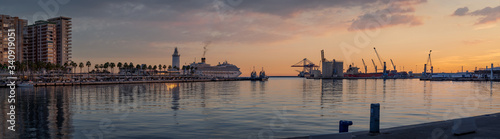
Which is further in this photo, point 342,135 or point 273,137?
point 273,137

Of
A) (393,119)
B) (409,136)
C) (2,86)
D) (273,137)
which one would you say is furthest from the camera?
(2,86)

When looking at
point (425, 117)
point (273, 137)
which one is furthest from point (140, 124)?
point (425, 117)

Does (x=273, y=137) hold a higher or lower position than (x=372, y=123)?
lower

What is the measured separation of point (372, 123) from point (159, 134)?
45.9 feet

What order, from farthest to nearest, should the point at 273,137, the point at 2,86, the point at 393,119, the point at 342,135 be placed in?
the point at 2,86 → the point at 393,119 → the point at 273,137 → the point at 342,135

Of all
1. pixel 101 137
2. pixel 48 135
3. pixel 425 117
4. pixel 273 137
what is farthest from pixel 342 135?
pixel 425 117

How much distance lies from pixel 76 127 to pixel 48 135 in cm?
388

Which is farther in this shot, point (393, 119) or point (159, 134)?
point (393, 119)

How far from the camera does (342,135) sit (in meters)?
11.4

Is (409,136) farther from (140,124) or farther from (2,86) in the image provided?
(2,86)

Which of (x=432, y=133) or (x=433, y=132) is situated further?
(x=433, y=132)

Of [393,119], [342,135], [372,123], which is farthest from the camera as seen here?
[393,119]

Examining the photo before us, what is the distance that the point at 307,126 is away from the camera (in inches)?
1002

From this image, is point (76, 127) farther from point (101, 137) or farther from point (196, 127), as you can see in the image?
point (196, 127)
